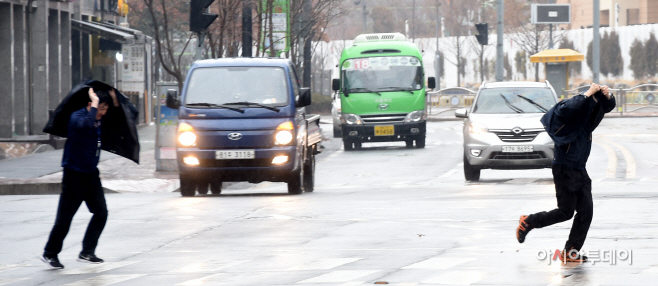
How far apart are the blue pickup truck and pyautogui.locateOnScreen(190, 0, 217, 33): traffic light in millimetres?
3465

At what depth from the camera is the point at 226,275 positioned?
7988 millimetres

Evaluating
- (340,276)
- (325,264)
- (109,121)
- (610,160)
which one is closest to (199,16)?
(610,160)

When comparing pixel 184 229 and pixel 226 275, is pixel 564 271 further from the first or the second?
pixel 184 229

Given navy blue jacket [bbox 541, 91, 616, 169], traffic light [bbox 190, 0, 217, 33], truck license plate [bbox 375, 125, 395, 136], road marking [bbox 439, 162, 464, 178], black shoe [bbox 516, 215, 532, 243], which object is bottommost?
road marking [bbox 439, 162, 464, 178]

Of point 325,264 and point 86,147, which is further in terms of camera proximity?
point 86,147

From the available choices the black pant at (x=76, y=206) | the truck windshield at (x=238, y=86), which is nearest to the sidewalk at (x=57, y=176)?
the truck windshield at (x=238, y=86)

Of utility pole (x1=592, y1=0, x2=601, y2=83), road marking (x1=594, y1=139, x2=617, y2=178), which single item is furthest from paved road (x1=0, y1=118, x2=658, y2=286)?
utility pole (x1=592, y1=0, x2=601, y2=83)

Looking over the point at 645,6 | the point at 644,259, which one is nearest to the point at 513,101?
the point at 644,259

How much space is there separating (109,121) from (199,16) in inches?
399

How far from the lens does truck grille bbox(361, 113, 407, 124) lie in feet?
91.8

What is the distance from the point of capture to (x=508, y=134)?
57.9 ft

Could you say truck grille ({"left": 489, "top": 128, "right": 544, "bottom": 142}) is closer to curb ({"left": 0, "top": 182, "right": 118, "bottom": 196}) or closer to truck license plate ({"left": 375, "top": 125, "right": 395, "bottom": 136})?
curb ({"left": 0, "top": 182, "right": 118, "bottom": 196})

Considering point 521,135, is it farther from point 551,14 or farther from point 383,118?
point 551,14

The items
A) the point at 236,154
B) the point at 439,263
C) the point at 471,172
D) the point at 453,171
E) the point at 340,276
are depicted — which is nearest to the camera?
the point at 340,276
